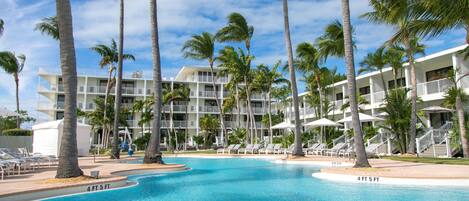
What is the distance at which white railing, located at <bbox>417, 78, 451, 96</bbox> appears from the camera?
71.0 ft

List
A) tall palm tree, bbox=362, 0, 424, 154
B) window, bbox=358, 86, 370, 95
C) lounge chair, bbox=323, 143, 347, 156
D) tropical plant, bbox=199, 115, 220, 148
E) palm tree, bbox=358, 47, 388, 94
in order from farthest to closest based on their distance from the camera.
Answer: tropical plant, bbox=199, 115, 220, 148, window, bbox=358, 86, 370, 95, palm tree, bbox=358, 47, 388, 94, lounge chair, bbox=323, 143, 347, 156, tall palm tree, bbox=362, 0, 424, 154

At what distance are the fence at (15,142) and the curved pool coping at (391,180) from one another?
79.1 feet

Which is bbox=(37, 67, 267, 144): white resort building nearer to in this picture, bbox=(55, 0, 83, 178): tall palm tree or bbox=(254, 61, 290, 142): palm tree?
bbox=(254, 61, 290, 142): palm tree

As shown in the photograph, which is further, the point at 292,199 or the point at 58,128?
the point at 58,128

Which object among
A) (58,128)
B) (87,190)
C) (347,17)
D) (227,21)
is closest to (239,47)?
(227,21)

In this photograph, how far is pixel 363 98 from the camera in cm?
2825

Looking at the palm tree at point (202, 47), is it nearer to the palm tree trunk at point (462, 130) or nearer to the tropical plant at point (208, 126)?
the tropical plant at point (208, 126)

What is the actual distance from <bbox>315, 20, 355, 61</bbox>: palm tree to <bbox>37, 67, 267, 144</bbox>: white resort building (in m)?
22.8

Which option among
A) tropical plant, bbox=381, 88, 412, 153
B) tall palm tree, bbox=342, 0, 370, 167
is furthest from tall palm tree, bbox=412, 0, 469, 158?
tropical plant, bbox=381, 88, 412, 153

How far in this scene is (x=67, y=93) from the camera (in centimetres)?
972

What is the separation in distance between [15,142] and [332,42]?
78.4ft

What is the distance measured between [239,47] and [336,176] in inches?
787

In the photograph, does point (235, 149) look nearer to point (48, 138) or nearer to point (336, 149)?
point (336, 149)

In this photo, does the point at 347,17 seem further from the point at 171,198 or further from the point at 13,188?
the point at 13,188
